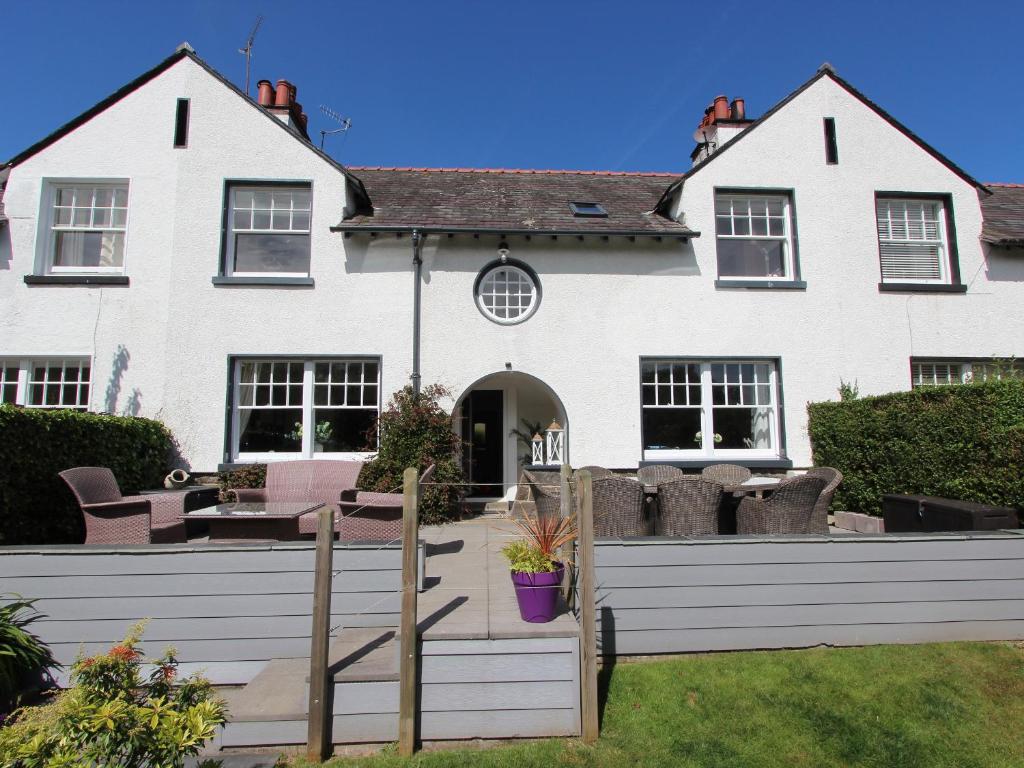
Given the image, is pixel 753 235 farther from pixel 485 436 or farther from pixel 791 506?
pixel 791 506

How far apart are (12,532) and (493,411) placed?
7643 millimetres

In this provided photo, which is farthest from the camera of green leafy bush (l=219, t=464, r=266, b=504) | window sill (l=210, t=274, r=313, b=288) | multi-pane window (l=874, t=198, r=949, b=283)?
multi-pane window (l=874, t=198, r=949, b=283)

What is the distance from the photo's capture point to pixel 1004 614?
521 centimetres

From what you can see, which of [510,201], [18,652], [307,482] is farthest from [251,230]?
[18,652]

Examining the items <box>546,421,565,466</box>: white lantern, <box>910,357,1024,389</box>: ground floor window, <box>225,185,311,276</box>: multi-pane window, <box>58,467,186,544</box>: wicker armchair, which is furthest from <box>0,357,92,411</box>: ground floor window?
<box>910,357,1024,389</box>: ground floor window

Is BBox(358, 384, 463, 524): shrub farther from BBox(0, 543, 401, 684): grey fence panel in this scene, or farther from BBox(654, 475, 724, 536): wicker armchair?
BBox(0, 543, 401, 684): grey fence panel

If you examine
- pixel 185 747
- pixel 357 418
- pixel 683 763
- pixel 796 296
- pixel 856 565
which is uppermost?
pixel 796 296

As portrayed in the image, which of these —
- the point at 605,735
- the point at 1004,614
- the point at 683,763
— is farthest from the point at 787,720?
the point at 1004,614

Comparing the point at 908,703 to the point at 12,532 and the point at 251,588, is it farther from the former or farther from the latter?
the point at 12,532

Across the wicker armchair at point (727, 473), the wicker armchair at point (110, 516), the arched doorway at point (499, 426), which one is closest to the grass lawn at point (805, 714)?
the wicker armchair at point (110, 516)

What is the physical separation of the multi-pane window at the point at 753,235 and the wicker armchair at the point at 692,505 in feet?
19.8

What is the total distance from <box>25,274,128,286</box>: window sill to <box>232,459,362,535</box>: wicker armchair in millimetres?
4963

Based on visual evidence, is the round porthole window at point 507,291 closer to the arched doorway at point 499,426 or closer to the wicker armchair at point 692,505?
the arched doorway at point 499,426

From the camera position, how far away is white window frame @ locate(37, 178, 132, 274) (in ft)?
33.4
